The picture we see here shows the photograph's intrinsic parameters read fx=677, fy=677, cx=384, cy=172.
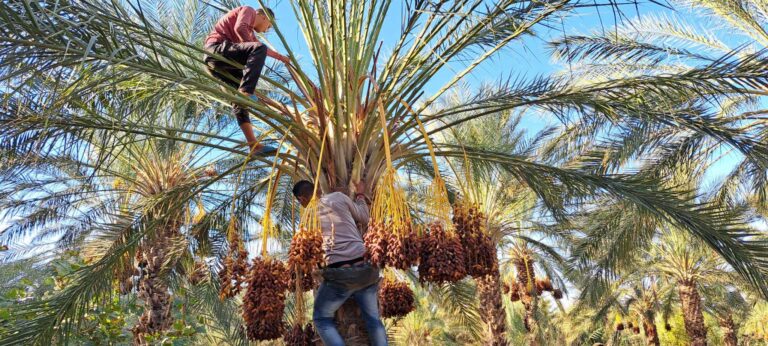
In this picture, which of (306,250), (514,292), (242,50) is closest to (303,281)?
(306,250)

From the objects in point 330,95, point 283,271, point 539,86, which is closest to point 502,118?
point 539,86

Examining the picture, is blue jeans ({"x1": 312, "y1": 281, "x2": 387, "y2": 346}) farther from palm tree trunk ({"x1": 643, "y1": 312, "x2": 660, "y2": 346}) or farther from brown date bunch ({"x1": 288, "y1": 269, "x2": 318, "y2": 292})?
palm tree trunk ({"x1": 643, "y1": 312, "x2": 660, "y2": 346})

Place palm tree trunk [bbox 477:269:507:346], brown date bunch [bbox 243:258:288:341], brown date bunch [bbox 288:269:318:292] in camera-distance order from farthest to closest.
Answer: palm tree trunk [bbox 477:269:507:346]
brown date bunch [bbox 288:269:318:292]
brown date bunch [bbox 243:258:288:341]

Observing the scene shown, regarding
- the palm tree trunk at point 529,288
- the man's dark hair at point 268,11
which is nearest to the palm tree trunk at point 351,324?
the man's dark hair at point 268,11

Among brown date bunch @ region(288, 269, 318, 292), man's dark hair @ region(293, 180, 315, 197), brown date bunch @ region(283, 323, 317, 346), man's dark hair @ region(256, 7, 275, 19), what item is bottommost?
brown date bunch @ region(283, 323, 317, 346)

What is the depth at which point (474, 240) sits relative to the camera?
408cm

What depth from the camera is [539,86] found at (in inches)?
270

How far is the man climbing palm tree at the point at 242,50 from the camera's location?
5133 mm

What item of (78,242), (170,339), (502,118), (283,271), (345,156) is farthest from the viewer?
(502,118)

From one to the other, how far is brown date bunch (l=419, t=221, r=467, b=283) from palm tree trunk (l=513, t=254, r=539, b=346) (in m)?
14.0

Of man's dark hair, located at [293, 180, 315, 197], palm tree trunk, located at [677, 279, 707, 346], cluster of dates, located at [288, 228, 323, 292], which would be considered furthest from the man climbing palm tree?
palm tree trunk, located at [677, 279, 707, 346]

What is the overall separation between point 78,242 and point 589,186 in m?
8.08

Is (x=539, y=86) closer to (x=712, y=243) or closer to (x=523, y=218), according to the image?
(x=712, y=243)

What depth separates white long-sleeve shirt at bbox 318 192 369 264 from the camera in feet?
15.2
